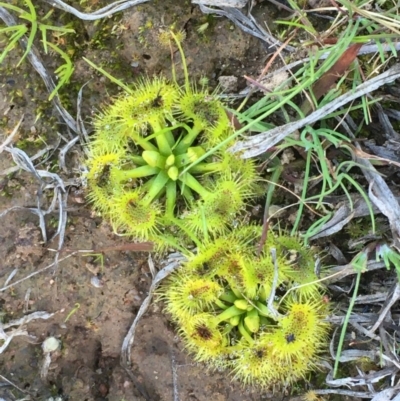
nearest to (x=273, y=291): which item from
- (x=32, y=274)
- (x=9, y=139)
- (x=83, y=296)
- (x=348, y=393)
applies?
(x=348, y=393)

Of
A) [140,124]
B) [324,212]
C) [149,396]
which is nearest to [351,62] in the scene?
[324,212]

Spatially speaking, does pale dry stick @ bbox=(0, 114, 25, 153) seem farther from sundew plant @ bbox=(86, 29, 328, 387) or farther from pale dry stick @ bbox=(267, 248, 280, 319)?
pale dry stick @ bbox=(267, 248, 280, 319)

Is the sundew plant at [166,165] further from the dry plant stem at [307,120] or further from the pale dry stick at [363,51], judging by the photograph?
the pale dry stick at [363,51]

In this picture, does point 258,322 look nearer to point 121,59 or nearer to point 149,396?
point 149,396

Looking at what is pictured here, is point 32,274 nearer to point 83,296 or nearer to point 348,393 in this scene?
point 83,296

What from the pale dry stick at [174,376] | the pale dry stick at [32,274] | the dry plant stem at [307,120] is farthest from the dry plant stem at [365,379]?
the pale dry stick at [32,274]

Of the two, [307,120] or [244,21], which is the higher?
[244,21]
